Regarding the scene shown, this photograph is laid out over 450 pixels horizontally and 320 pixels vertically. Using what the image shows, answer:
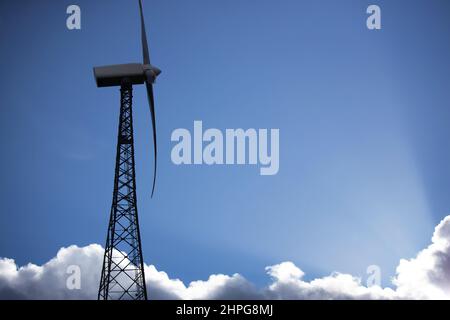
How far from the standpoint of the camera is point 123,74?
5012 cm

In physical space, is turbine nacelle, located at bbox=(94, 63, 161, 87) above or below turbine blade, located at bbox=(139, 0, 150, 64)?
below

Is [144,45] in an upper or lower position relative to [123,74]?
upper

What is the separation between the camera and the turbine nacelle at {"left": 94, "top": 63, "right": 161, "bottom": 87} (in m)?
49.7

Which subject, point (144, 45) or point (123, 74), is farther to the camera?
point (144, 45)

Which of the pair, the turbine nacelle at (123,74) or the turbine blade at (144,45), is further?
the turbine blade at (144,45)

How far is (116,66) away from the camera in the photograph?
50.4 metres

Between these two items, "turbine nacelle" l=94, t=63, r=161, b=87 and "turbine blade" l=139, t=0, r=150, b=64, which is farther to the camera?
"turbine blade" l=139, t=0, r=150, b=64

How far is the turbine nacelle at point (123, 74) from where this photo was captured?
163 ft

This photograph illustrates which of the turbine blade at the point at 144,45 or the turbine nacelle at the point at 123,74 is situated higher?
the turbine blade at the point at 144,45
